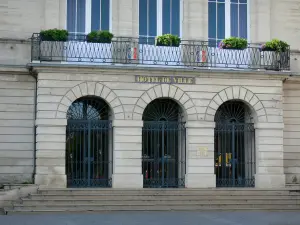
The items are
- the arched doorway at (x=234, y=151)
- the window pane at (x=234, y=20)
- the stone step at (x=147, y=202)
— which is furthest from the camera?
the window pane at (x=234, y=20)

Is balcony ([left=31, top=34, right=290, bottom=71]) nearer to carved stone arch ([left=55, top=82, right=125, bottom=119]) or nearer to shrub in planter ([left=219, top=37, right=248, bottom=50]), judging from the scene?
shrub in planter ([left=219, top=37, right=248, bottom=50])

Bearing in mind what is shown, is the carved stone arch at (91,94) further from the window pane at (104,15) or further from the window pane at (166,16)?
the window pane at (166,16)

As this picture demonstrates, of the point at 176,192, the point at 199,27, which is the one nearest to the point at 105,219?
the point at 176,192

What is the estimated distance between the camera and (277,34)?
79.3ft

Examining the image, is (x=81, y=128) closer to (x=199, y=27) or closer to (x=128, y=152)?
(x=128, y=152)

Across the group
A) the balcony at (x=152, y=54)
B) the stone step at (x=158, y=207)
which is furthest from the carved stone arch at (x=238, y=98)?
the stone step at (x=158, y=207)

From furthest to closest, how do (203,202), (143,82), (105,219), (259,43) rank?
(259,43) → (143,82) → (203,202) → (105,219)

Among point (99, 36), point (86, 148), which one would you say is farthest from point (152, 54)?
point (86, 148)

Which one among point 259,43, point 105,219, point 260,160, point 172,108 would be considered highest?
point 259,43

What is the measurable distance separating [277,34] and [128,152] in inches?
314

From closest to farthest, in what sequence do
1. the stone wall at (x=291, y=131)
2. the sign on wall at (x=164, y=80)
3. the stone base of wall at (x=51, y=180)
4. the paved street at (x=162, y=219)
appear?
the paved street at (x=162, y=219) < the stone base of wall at (x=51, y=180) < the sign on wall at (x=164, y=80) < the stone wall at (x=291, y=131)

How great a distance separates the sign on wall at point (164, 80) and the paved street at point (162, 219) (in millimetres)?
5328

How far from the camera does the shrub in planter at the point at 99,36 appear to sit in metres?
21.9

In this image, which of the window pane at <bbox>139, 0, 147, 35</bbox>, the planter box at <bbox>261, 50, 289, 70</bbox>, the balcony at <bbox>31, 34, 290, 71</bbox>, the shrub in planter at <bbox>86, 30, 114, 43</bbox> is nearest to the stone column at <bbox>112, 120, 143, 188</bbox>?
the balcony at <bbox>31, 34, 290, 71</bbox>
